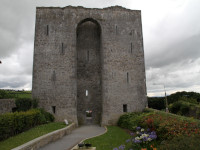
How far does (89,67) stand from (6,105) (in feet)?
30.8

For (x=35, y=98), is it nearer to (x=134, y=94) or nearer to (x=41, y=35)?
(x=41, y=35)

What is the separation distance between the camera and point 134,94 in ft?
54.0

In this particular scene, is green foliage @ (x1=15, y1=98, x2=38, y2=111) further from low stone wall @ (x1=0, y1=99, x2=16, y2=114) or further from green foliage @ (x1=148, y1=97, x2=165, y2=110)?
green foliage @ (x1=148, y1=97, x2=165, y2=110)

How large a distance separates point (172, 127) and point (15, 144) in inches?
270

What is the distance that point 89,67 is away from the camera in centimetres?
1842

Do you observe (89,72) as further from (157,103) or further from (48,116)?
(157,103)

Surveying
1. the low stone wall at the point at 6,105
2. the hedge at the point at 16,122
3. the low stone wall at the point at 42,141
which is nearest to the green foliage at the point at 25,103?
the low stone wall at the point at 6,105

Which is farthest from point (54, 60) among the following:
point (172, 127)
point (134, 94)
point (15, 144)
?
point (172, 127)

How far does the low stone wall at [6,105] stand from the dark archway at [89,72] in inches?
278

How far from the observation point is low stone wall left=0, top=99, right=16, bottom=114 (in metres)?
10.7

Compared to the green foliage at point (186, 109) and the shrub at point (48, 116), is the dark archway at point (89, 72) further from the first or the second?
the green foliage at point (186, 109)

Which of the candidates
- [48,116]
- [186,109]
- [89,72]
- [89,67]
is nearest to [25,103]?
[48,116]

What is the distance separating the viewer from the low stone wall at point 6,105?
423 inches

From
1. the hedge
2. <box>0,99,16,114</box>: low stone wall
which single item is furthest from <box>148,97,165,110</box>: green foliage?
<box>0,99,16,114</box>: low stone wall
